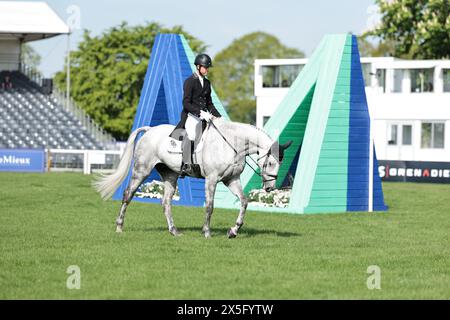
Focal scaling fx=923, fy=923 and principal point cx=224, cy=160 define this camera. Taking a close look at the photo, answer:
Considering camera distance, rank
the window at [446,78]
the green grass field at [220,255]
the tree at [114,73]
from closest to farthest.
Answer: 1. the green grass field at [220,255]
2. the window at [446,78]
3. the tree at [114,73]

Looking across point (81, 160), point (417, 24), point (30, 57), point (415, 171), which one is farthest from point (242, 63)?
point (415, 171)

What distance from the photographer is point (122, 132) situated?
78.9m

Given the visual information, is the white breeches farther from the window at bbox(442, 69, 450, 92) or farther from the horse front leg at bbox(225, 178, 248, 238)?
the window at bbox(442, 69, 450, 92)

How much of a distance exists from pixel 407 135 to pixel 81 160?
67.2ft

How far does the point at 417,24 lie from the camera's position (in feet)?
196

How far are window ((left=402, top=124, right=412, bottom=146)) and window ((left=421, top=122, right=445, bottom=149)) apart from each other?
90 cm

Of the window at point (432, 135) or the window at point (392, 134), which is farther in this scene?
the window at point (392, 134)

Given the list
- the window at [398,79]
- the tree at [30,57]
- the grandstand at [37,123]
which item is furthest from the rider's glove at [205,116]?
the tree at [30,57]

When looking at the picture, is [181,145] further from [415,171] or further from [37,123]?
[37,123]

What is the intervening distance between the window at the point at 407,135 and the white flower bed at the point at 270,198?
110 feet

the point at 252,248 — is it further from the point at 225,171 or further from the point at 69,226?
the point at 69,226

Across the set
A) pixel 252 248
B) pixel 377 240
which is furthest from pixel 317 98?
pixel 252 248

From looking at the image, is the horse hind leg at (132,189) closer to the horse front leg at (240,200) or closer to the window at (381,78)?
the horse front leg at (240,200)

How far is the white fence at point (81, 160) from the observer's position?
46250mm
